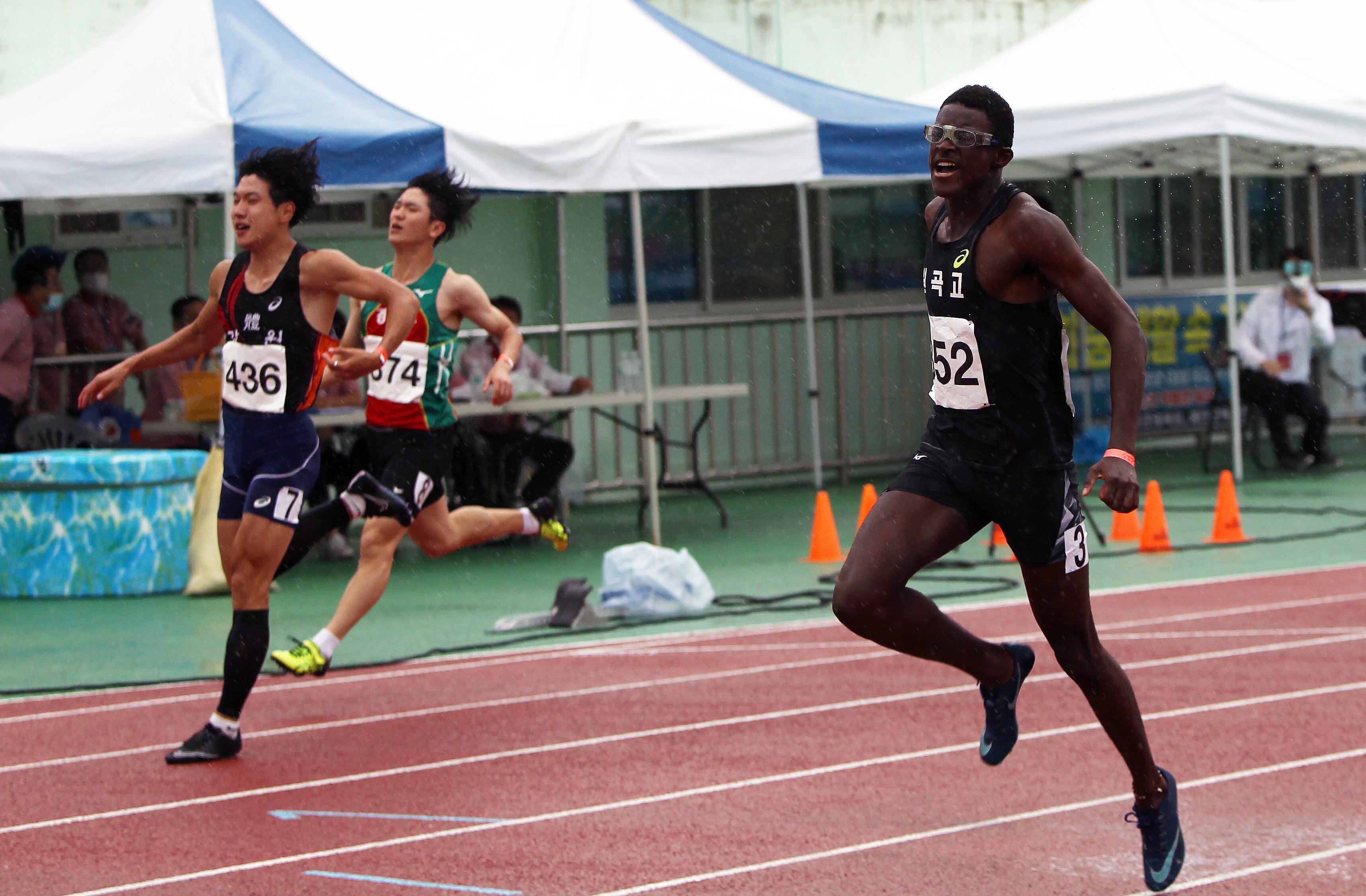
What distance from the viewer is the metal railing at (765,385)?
1623 cm

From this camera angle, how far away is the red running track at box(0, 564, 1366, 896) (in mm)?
4895

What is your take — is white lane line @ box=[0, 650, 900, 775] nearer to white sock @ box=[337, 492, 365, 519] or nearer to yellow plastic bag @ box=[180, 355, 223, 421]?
white sock @ box=[337, 492, 365, 519]

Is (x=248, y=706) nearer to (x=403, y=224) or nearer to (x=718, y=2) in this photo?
(x=403, y=224)

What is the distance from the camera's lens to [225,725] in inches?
256

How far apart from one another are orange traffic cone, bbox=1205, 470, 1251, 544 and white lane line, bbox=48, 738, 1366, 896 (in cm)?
609

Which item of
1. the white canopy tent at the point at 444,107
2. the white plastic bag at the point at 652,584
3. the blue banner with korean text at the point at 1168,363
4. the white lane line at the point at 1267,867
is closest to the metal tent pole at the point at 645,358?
the white canopy tent at the point at 444,107

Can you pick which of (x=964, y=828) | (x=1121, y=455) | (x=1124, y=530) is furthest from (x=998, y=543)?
(x=1121, y=455)

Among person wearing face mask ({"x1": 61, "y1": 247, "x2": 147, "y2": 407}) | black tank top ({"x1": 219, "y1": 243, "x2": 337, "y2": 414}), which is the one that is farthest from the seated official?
black tank top ({"x1": 219, "y1": 243, "x2": 337, "y2": 414})

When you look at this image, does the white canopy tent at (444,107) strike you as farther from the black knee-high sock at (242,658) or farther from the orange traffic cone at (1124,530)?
the black knee-high sock at (242,658)

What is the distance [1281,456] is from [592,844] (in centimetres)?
1308

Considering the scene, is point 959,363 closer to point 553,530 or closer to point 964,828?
point 964,828

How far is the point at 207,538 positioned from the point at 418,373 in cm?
389

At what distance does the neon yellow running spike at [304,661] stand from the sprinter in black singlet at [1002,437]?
3.07 metres

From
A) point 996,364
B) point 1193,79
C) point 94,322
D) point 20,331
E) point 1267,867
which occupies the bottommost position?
point 1267,867
